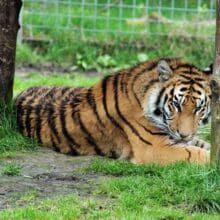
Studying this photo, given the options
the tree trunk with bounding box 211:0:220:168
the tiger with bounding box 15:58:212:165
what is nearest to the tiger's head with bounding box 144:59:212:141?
the tiger with bounding box 15:58:212:165

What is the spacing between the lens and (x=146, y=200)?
18.4 feet

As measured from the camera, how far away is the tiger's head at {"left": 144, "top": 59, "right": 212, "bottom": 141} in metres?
6.70

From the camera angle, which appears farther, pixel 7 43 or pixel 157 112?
pixel 7 43

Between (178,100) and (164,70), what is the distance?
27 centimetres

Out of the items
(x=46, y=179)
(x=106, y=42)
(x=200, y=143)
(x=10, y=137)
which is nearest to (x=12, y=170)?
(x=46, y=179)

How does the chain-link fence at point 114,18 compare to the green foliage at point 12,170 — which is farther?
the chain-link fence at point 114,18

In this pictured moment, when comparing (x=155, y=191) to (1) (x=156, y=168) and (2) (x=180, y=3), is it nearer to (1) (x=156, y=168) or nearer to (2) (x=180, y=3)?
(1) (x=156, y=168)

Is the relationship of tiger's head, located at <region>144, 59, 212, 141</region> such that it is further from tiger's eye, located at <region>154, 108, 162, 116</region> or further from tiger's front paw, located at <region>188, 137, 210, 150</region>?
tiger's front paw, located at <region>188, 137, 210, 150</region>

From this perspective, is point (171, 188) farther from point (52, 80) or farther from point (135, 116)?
point (52, 80)

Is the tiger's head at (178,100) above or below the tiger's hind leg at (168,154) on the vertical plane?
above

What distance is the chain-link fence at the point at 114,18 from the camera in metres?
12.0

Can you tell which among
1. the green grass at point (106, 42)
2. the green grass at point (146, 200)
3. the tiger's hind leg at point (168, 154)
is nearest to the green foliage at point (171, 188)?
the green grass at point (146, 200)

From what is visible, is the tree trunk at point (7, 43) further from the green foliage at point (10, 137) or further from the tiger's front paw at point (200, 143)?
the tiger's front paw at point (200, 143)

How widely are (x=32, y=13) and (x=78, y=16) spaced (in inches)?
24.6
